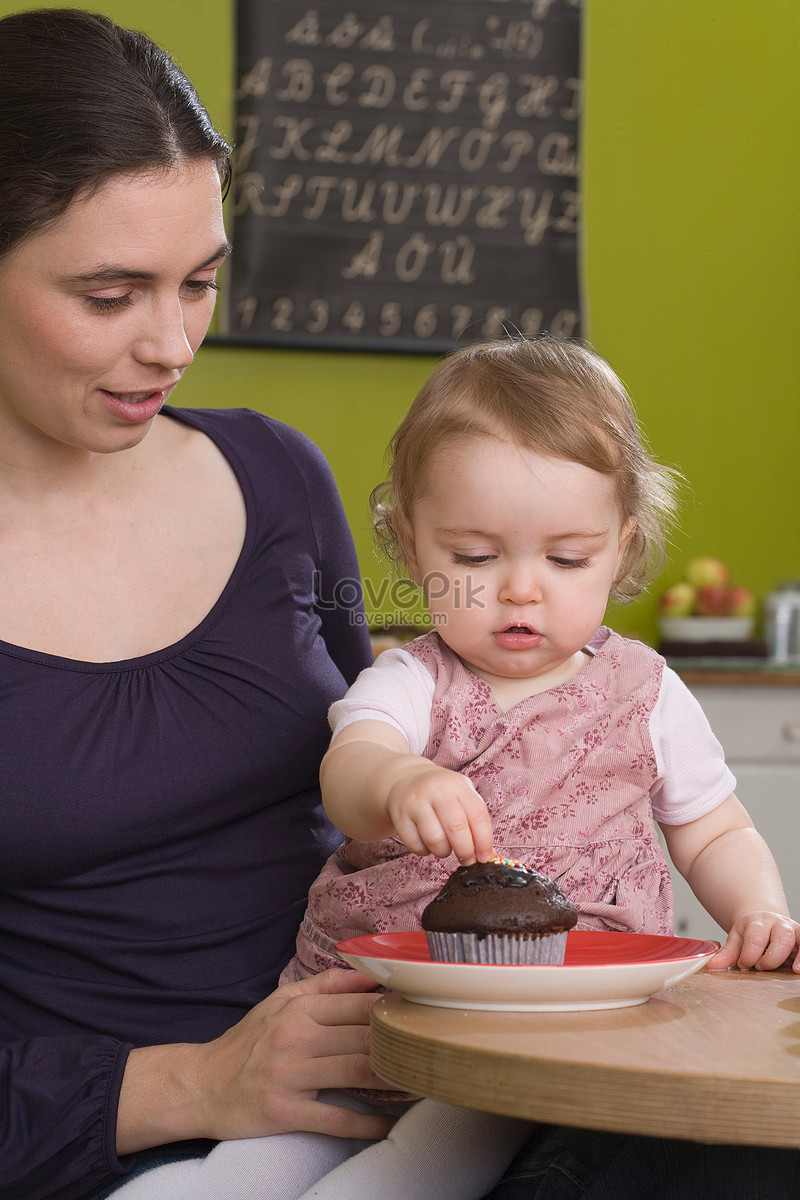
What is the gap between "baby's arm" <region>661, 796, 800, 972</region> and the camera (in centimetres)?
92

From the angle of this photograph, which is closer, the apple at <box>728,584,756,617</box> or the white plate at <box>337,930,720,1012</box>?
the white plate at <box>337,930,720,1012</box>

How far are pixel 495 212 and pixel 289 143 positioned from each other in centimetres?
56

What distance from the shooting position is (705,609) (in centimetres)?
307

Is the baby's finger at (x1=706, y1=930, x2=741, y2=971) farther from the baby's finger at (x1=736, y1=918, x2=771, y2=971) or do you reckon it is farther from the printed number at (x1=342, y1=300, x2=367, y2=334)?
the printed number at (x1=342, y1=300, x2=367, y2=334)

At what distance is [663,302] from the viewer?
325cm

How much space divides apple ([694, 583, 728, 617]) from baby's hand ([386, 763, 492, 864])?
2.36m

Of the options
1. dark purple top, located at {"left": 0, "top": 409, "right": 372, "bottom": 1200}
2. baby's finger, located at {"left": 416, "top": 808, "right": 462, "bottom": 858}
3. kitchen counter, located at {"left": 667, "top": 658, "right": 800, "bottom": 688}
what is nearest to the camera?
baby's finger, located at {"left": 416, "top": 808, "right": 462, "bottom": 858}

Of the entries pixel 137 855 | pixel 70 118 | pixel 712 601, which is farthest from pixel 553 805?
pixel 712 601

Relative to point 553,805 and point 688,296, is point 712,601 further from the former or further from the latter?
point 553,805

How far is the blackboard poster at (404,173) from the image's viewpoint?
3.04 metres

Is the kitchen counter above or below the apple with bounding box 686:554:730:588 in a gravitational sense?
below

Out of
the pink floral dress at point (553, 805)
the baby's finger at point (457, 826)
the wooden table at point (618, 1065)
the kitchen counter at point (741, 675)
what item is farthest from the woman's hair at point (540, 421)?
the kitchen counter at point (741, 675)

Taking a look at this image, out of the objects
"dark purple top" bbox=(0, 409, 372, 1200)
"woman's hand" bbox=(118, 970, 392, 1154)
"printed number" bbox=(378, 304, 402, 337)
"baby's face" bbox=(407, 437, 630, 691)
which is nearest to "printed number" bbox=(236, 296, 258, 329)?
"printed number" bbox=(378, 304, 402, 337)

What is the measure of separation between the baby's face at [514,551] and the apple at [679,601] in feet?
6.76
